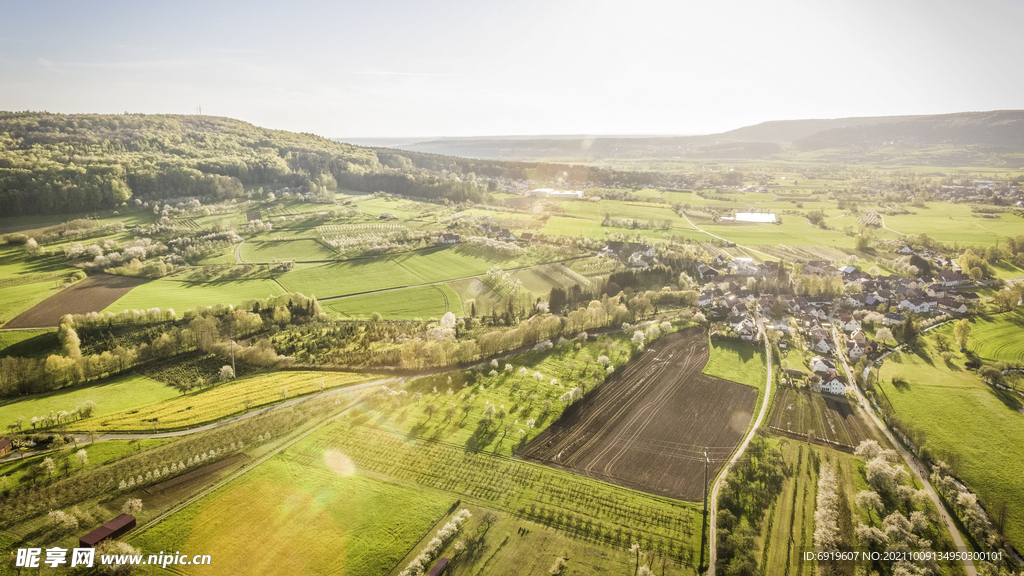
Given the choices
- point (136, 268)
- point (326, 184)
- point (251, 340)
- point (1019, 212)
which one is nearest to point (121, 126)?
point (326, 184)

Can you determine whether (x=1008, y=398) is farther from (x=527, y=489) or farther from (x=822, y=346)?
(x=527, y=489)

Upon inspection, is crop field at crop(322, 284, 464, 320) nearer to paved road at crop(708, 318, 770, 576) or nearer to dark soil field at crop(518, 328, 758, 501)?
dark soil field at crop(518, 328, 758, 501)

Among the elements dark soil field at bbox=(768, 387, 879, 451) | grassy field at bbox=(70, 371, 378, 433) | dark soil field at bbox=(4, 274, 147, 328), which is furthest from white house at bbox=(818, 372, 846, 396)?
dark soil field at bbox=(4, 274, 147, 328)

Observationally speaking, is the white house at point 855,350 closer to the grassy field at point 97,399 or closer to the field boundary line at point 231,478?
the field boundary line at point 231,478

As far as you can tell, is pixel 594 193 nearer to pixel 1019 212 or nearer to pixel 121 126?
pixel 1019 212

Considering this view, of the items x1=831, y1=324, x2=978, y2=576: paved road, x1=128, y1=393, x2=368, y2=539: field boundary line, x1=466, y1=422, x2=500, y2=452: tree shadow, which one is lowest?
x1=831, y1=324, x2=978, y2=576: paved road

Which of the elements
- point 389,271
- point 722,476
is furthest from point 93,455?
point 389,271
